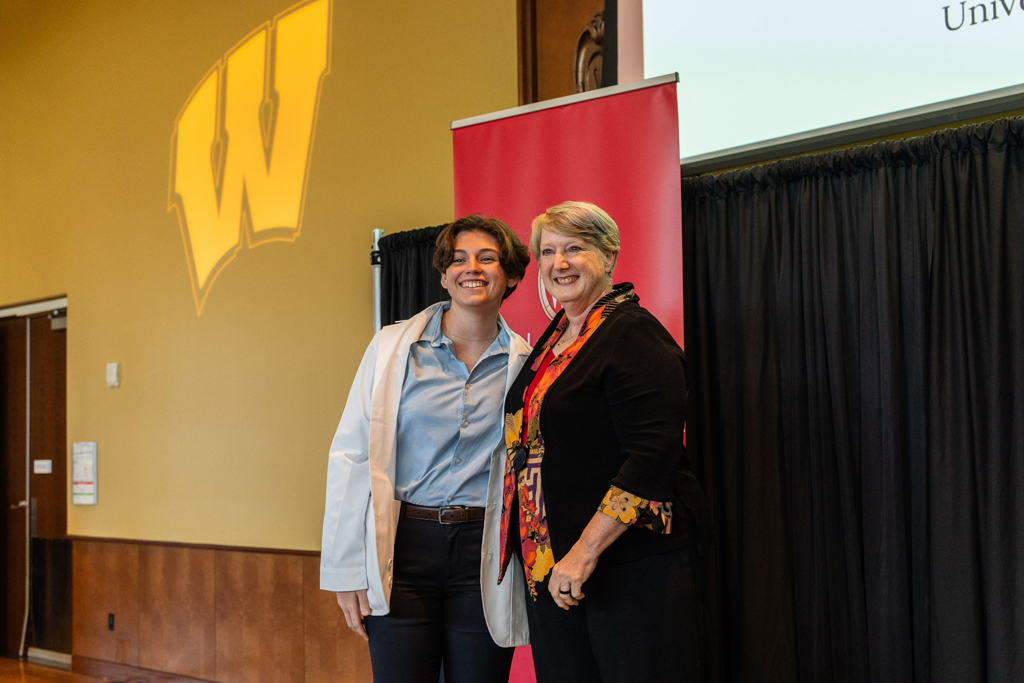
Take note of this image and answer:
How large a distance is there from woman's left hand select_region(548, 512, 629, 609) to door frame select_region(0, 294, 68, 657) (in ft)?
14.7

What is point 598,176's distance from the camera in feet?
8.11

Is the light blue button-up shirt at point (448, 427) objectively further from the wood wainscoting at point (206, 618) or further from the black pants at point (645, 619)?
the wood wainscoting at point (206, 618)

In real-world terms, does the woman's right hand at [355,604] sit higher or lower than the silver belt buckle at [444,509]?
lower

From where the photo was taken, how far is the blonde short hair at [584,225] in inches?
60.5

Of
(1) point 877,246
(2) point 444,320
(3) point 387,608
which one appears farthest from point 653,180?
(3) point 387,608

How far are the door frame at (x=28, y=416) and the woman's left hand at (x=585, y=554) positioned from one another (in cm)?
447

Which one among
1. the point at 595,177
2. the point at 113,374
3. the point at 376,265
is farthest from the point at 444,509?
the point at 113,374

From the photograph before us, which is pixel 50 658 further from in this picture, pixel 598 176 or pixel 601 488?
pixel 601 488

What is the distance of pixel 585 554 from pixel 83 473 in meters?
4.17

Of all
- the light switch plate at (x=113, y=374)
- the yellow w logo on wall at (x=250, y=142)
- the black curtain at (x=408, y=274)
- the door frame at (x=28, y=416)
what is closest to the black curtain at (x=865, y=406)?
the black curtain at (x=408, y=274)

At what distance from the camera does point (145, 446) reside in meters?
4.31

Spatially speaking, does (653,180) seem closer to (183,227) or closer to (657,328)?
(657,328)

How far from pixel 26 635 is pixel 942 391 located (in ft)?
17.2

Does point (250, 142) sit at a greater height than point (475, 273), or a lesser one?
greater
